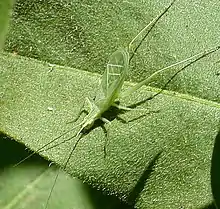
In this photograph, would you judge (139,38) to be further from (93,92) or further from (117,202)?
(117,202)

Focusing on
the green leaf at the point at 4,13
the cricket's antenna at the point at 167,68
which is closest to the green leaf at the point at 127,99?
the cricket's antenna at the point at 167,68

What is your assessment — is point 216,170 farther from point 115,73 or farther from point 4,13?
point 4,13

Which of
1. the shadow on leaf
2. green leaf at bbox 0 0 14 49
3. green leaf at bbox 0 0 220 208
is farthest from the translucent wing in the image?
green leaf at bbox 0 0 14 49

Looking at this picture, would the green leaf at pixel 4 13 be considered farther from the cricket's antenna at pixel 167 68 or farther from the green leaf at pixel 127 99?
the cricket's antenna at pixel 167 68

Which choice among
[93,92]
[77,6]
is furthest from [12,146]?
[77,6]

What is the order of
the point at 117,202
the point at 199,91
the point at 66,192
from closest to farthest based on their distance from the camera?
the point at 199,91, the point at 117,202, the point at 66,192

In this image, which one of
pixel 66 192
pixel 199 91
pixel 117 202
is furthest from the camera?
pixel 66 192

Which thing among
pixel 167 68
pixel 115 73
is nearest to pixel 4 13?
pixel 115 73
